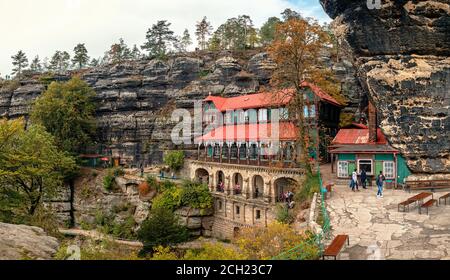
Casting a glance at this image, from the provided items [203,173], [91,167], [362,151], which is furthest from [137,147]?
[362,151]

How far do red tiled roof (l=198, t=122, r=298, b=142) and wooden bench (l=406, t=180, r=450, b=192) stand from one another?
12317 mm

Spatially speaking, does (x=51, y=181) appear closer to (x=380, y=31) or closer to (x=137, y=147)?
(x=137, y=147)

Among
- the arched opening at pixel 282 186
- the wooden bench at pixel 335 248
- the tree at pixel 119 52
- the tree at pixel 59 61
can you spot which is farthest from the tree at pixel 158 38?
the wooden bench at pixel 335 248

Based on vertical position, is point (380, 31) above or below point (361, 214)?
above

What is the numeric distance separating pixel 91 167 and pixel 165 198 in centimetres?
1889

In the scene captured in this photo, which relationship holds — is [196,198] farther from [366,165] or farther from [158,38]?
[158,38]

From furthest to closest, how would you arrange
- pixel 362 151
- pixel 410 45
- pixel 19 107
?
1. pixel 19 107
2. pixel 362 151
3. pixel 410 45

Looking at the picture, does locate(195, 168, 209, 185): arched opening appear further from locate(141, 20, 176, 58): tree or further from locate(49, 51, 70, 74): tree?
locate(49, 51, 70, 74): tree

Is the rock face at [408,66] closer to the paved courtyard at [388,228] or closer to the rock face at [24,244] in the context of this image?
the paved courtyard at [388,228]

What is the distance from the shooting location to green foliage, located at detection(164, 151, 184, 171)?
1778 inches

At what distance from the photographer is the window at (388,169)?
75.2ft

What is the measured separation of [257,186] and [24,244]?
1084 inches

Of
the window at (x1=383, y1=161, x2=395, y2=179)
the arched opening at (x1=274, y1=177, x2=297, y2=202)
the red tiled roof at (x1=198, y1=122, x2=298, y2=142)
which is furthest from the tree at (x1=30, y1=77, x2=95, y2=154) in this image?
the window at (x1=383, y1=161, x2=395, y2=179)

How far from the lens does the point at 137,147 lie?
51750 millimetres
